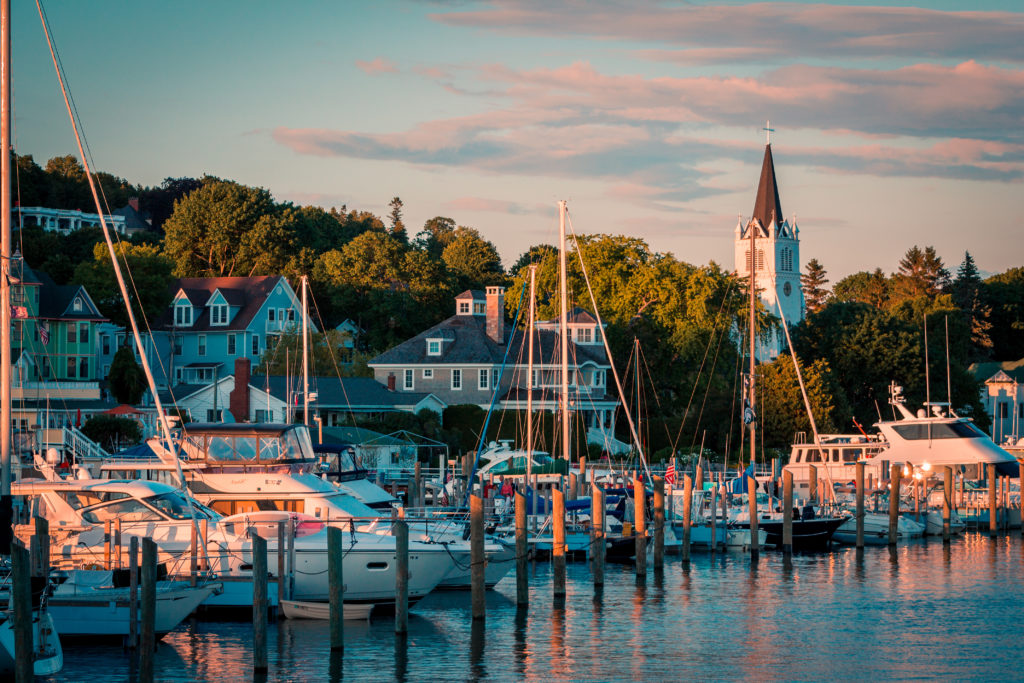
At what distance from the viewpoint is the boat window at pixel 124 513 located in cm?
2944

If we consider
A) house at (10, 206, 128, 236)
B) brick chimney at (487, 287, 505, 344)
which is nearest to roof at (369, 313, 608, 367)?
brick chimney at (487, 287, 505, 344)

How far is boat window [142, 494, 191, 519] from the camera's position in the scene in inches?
1166

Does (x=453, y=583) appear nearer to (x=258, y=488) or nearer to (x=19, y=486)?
(x=258, y=488)

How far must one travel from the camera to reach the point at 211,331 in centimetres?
9788

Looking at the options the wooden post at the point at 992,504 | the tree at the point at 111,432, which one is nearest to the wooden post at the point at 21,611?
the wooden post at the point at 992,504

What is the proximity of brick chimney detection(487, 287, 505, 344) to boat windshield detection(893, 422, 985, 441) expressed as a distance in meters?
34.6

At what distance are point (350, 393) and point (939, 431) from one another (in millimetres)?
34977

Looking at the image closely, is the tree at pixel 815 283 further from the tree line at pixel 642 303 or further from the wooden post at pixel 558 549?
the wooden post at pixel 558 549

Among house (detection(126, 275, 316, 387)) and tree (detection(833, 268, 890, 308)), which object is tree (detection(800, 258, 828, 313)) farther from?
house (detection(126, 275, 316, 387))

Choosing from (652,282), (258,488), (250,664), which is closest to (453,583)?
(258,488)

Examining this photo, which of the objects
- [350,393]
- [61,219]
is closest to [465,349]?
[350,393]

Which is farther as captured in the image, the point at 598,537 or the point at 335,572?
the point at 598,537

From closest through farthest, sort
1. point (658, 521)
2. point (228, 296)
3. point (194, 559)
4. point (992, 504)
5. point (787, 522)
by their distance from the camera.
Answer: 1. point (194, 559)
2. point (658, 521)
3. point (787, 522)
4. point (992, 504)
5. point (228, 296)

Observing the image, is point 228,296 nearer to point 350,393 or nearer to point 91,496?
point 350,393
